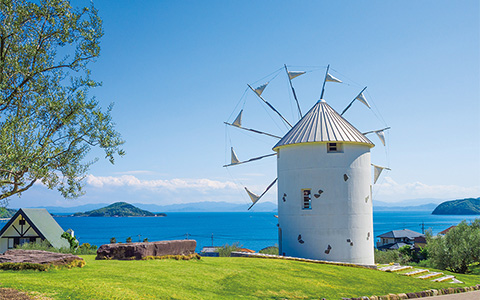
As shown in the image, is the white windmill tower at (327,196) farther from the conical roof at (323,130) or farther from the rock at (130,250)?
the rock at (130,250)

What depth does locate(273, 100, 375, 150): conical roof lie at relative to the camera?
907 inches

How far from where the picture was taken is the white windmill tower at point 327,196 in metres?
22.3

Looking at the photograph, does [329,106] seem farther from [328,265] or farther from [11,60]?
[11,60]

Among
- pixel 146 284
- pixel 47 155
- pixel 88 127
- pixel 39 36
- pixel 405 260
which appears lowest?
pixel 405 260

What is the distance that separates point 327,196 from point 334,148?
9.68ft

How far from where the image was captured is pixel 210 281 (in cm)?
1354

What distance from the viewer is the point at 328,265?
63.6 feet

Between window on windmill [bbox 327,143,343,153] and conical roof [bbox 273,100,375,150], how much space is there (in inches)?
20.3

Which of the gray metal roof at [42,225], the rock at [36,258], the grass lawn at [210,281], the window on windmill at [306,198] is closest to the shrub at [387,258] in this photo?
the window on windmill at [306,198]

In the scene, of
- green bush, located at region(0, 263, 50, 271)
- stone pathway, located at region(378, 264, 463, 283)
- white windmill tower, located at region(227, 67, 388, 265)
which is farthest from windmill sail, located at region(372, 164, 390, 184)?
green bush, located at region(0, 263, 50, 271)

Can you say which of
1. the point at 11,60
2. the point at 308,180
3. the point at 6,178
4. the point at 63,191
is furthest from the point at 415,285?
the point at 11,60

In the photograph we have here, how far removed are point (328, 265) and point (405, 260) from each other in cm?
2585

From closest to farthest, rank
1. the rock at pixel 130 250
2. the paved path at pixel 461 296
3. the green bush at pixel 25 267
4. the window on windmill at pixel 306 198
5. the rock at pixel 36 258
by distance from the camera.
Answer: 1. the green bush at pixel 25 267
2. the rock at pixel 36 258
3. the paved path at pixel 461 296
4. the rock at pixel 130 250
5. the window on windmill at pixel 306 198

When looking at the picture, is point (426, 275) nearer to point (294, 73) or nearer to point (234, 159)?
point (234, 159)
